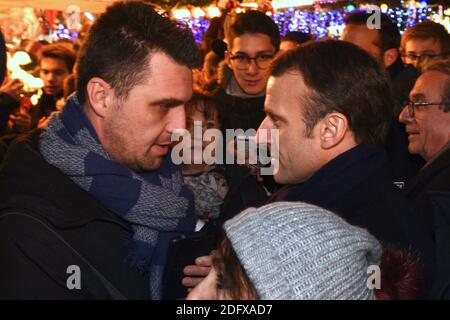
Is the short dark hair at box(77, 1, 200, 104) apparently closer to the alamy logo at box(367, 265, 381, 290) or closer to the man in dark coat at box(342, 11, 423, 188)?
the alamy logo at box(367, 265, 381, 290)

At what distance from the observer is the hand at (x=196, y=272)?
89.7 inches

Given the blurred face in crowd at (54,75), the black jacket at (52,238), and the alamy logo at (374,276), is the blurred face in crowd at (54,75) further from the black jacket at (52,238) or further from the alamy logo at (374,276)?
the alamy logo at (374,276)

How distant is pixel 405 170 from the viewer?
4.46 metres

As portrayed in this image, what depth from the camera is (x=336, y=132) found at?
251cm

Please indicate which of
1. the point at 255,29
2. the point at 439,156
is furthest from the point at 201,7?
the point at 439,156

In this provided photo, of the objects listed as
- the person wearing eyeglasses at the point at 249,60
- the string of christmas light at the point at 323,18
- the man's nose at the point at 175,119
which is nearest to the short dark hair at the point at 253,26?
the person wearing eyeglasses at the point at 249,60

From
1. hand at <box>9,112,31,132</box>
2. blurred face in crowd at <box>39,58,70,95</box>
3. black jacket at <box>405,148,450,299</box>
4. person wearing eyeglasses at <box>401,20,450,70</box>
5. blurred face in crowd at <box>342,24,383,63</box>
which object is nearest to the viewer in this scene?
black jacket at <box>405,148,450,299</box>

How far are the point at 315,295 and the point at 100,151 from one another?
44.0 inches

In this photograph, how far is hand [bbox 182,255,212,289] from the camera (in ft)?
7.47

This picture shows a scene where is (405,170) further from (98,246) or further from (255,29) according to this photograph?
(98,246)

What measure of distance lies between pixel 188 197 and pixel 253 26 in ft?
7.68

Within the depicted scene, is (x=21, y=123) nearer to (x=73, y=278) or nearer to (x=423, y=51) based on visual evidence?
(x=423, y=51)

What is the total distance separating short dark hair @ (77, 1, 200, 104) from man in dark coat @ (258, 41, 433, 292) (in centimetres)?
43

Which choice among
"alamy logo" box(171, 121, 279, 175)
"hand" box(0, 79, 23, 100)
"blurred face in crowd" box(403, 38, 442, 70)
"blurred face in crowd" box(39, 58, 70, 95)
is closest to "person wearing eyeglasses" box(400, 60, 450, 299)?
"alamy logo" box(171, 121, 279, 175)
